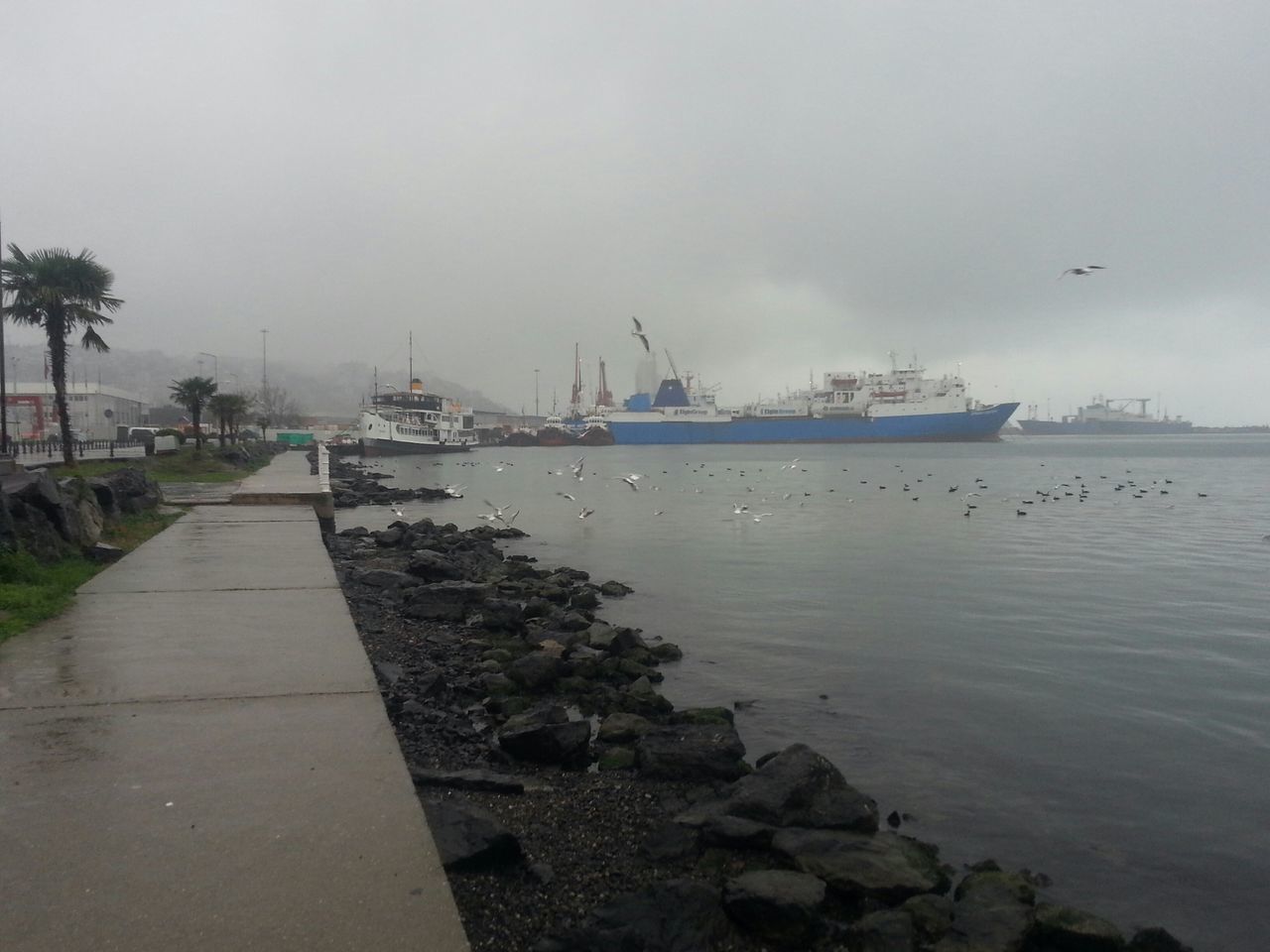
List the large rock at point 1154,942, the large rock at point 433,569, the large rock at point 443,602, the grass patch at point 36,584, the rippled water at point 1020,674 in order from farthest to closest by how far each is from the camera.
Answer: the large rock at point 433,569 < the large rock at point 443,602 < the grass patch at point 36,584 < the rippled water at point 1020,674 < the large rock at point 1154,942

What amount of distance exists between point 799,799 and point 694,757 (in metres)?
0.99

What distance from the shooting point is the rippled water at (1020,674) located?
5828 millimetres

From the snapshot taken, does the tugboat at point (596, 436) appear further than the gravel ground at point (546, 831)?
Yes

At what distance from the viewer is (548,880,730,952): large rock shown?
3.80 meters

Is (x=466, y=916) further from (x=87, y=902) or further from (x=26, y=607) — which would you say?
(x=26, y=607)

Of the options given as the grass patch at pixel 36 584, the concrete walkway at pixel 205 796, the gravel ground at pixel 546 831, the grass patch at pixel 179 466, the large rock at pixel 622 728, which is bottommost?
the large rock at pixel 622 728

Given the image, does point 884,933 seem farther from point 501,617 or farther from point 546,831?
point 501,617

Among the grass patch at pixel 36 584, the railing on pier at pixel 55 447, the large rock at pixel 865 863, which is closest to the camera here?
the large rock at pixel 865 863

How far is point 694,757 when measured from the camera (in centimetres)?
637

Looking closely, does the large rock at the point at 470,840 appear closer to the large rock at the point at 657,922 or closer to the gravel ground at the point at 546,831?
the gravel ground at the point at 546,831

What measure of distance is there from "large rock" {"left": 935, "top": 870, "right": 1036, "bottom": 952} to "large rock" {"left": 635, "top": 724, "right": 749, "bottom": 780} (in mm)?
1749

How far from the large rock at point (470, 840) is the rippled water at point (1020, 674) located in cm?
287

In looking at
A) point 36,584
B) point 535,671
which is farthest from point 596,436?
point 36,584

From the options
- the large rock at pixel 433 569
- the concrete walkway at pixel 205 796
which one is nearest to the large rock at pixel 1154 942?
the concrete walkway at pixel 205 796
